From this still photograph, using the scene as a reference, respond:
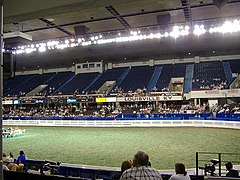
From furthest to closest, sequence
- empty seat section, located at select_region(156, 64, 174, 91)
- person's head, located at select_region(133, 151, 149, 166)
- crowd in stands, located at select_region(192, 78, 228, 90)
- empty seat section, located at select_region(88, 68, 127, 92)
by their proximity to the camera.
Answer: empty seat section, located at select_region(88, 68, 127, 92) < empty seat section, located at select_region(156, 64, 174, 91) < crowd in stands, located at select_region(192, 78, 228, 90) < person's head, located at select_region(133, 151, 149, 166)

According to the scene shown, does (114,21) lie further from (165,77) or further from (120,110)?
(165,77)

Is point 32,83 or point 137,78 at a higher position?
point 137,78

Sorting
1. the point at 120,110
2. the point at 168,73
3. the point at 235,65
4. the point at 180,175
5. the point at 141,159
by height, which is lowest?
the point at 120,110

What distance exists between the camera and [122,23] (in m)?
23.2

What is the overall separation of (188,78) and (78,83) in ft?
56.6

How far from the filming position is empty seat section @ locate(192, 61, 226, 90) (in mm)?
33094

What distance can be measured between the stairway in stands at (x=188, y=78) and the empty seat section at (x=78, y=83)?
14.8 meters

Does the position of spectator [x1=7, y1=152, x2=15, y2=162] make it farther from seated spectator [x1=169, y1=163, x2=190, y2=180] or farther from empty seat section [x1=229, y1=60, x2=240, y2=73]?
empty seat section [x1=229, y1=60, x2=240, y2=73]

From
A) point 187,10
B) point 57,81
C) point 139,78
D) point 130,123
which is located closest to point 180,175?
point 187,10

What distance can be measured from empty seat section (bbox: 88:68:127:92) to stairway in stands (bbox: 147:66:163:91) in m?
5.65

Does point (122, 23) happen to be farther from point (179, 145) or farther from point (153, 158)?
point (153, 158)

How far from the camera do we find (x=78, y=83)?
141 feet

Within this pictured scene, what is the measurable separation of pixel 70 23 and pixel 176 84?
64.1 feet

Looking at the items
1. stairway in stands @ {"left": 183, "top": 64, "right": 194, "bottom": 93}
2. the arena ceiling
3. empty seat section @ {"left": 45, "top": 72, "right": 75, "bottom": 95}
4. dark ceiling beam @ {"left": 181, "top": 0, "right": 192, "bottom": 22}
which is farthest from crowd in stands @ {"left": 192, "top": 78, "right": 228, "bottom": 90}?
empty seat section @ {"left": 45, "top": 72, "right": 75, "bottom": 95}
